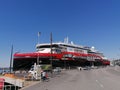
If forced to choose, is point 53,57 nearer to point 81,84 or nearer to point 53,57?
point 53,57

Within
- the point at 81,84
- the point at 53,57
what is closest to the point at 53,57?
the point at 53,57

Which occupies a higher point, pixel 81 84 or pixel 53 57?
pixel 53 57

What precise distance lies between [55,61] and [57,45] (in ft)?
19.8

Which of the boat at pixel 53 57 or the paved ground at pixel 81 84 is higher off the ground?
the boat at pixel 53 57

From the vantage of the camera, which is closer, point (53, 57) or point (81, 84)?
point (81, 84)

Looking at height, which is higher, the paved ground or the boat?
the boat

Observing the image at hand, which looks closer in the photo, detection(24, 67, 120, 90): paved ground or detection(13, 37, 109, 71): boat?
detection(24, 67, 120, 90): paved ground

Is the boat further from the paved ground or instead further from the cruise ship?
the paved ground

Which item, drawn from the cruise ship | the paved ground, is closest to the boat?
the cruise ship

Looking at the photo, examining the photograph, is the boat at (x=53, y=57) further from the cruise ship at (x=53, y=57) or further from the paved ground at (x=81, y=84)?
the paved ground at (x=81, y=84)

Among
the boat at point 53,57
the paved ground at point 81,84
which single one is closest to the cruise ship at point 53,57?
the boat at point 53,57

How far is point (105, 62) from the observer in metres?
120

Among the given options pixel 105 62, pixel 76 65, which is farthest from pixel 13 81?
pixel 105 62

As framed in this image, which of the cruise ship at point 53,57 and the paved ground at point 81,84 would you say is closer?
the paved ground at point 81,84
